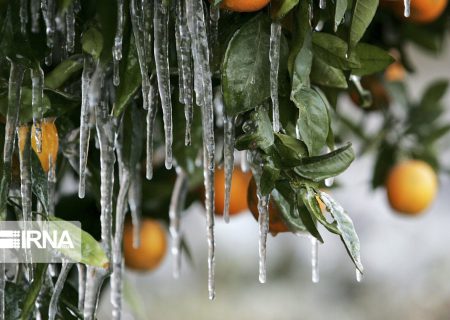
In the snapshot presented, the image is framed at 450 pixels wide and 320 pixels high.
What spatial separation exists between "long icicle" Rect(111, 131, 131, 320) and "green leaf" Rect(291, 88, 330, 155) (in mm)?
179

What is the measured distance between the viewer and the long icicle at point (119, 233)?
68 cm

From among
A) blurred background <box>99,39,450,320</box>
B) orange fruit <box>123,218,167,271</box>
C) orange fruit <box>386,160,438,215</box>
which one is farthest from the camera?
blurred background <box>99,39,450,320</box>

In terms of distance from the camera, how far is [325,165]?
0.60 metres

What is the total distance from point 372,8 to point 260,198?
6.4 inches

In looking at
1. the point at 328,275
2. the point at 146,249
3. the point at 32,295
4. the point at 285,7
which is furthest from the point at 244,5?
the point at 328,275

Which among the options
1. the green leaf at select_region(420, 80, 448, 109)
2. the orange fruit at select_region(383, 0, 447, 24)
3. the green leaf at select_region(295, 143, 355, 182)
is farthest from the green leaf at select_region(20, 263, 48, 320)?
the green leaf at select_region(420, 80, 448, 109)

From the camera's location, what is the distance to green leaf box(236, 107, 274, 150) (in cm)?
58

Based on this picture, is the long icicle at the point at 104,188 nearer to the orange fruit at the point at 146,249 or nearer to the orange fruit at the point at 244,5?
the orange fruit at the point at 244,5

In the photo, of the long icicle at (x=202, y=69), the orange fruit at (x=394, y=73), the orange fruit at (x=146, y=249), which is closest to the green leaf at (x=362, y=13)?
the long icicle at (x=202, y=69)

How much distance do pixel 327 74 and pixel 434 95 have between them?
71cm

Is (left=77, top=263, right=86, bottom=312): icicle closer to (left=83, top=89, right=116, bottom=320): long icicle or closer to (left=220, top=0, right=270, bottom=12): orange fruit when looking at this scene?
(left=83, top=89, right=116, bottom=320): long icicle

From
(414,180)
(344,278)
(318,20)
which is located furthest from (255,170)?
(344,278)

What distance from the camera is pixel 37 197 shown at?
0.61 meters

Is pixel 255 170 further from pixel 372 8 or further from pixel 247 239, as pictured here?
pixel 247 239
